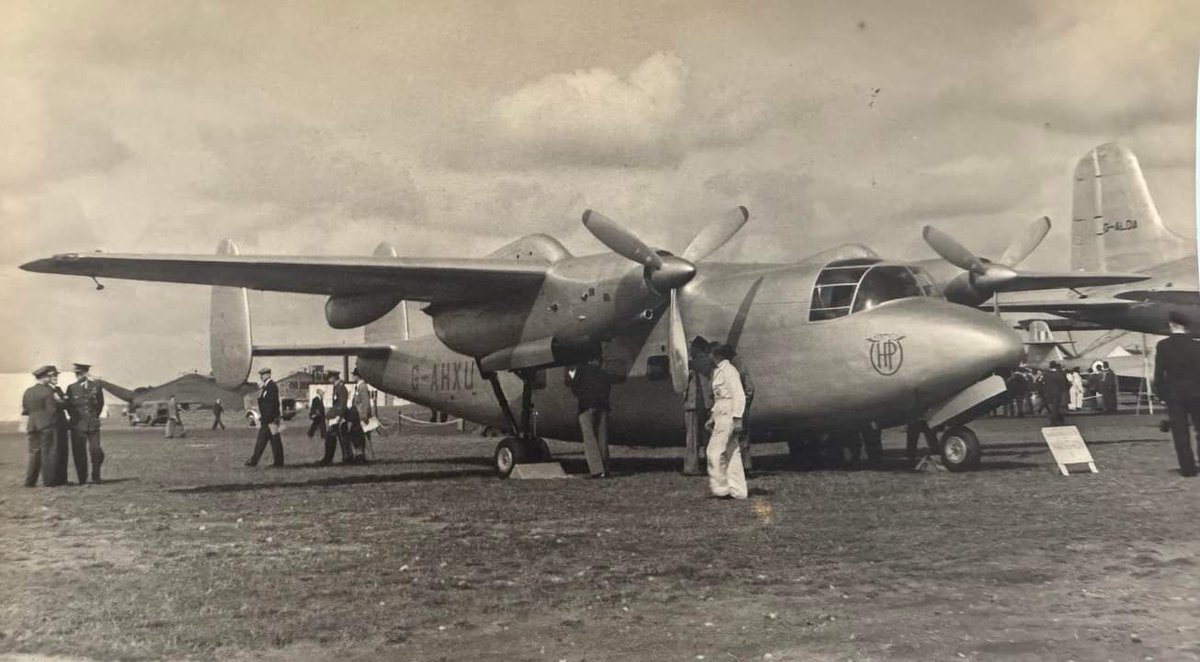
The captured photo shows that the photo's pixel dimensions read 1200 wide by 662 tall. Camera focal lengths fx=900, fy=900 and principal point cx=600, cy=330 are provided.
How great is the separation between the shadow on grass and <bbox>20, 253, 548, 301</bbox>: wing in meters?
2.45

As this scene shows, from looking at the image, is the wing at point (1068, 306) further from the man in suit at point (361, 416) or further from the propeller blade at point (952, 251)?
the man in suit at point (361, 416)

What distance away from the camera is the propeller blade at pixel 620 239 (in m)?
10.3

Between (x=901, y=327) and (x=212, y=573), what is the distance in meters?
7.26

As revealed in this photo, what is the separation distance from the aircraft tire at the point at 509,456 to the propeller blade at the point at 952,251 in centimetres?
590

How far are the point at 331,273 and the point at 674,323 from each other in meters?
4.06

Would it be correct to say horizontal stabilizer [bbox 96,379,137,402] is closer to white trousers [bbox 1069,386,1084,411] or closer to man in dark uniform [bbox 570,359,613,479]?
man in dark uniform [bbox 570,359,613,479]

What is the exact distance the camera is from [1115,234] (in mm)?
17375

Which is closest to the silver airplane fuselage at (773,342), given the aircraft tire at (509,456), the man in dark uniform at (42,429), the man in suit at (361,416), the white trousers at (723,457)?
the aircraft tire at (509,456)

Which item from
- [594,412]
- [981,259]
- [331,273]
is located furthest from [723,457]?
[981,259]

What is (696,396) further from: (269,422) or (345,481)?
(269,422)

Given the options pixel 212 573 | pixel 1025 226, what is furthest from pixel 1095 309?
pixel 212 573

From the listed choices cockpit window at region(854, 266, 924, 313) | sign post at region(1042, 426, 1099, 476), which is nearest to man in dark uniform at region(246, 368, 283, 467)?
cockpit window at region(854, 266, 924, 313)

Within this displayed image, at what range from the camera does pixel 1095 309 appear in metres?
18.2

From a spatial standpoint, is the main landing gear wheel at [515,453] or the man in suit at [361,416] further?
the man in suit at [361,416]
